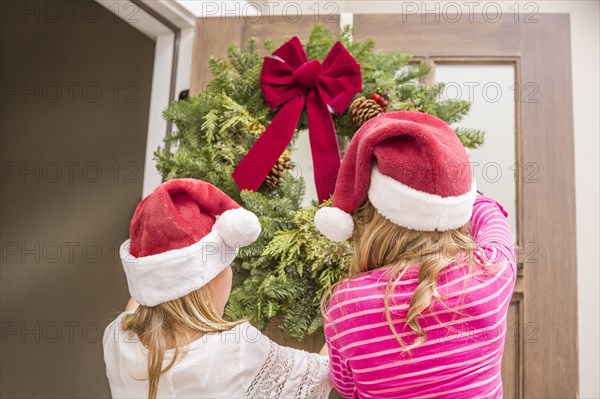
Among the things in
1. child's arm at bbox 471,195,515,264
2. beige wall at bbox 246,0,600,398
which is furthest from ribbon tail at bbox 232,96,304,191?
beige wall at bbox 246,0,600,398

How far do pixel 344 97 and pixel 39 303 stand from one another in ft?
5.48

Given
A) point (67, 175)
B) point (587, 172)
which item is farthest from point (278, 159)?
point (67, 175)

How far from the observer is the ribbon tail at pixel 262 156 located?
131 centimetres

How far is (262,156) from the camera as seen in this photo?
1308mm

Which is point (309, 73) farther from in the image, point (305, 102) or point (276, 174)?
point (276, 174)

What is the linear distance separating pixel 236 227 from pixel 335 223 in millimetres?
170

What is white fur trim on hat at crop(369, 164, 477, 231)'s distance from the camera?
0.92 m

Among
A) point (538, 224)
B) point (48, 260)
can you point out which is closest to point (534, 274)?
point (538, 224)

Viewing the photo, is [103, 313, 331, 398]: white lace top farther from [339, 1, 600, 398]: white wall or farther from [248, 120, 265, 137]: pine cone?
[339, 1, 600, 398]: white wall

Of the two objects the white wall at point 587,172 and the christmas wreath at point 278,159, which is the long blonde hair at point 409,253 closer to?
the christmas wreath at point 278,159

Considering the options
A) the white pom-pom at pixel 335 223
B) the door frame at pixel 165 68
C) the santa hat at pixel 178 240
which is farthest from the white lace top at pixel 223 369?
the door frame at pixel 165 68

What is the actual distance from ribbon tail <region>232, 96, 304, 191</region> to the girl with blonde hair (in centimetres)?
22

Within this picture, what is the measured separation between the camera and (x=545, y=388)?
1.46m

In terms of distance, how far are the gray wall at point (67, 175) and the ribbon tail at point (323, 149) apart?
4.34ft
